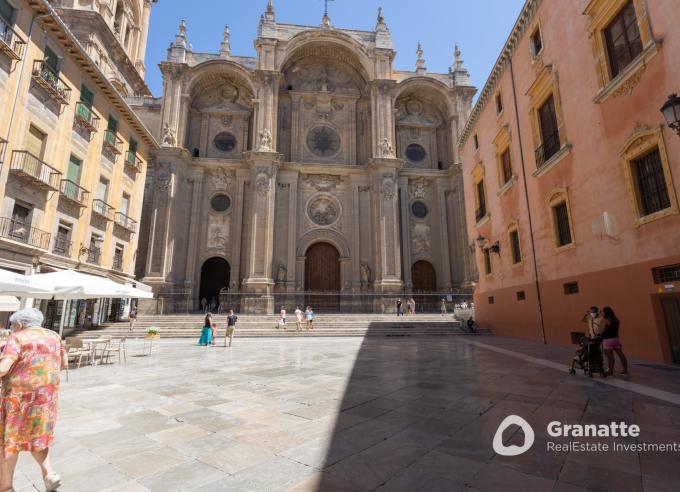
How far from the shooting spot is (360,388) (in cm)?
572

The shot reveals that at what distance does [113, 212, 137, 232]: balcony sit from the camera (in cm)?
1879

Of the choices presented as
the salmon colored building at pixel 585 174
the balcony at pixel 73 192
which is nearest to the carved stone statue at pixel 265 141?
the balcony at pixel 73 192

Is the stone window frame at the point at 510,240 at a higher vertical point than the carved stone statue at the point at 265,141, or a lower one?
lower

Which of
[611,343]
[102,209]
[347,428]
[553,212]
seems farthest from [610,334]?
[102,209]

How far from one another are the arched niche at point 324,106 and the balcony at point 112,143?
1198cm

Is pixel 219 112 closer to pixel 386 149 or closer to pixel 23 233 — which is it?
pixel 386 149

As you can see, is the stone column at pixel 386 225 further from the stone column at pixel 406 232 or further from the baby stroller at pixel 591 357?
the baby stroller at pixel 591 357

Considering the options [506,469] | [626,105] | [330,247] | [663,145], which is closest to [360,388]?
[506,469]

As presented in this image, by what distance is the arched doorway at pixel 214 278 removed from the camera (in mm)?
25281

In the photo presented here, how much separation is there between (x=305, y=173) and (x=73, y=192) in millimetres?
15401

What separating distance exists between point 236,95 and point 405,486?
103 ft

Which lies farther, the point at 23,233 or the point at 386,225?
the point at 386,225

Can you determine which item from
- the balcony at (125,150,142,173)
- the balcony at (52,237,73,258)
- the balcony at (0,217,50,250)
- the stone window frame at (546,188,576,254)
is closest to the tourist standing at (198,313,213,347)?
the balcony at (0,217,50,250)

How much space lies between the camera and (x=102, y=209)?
17516 mm
